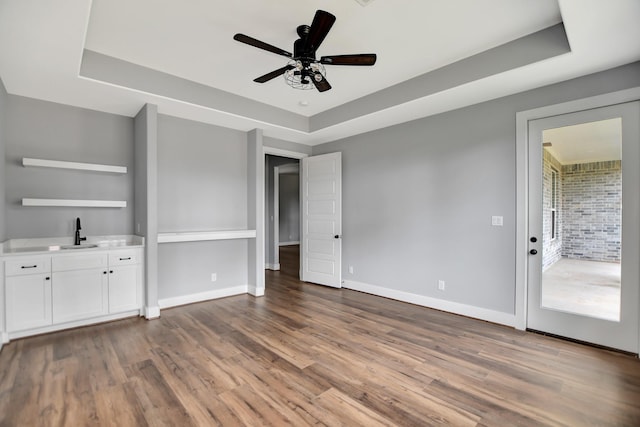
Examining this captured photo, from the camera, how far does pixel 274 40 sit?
2.84 metres

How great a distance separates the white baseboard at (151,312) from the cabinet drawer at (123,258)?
0.59 meters

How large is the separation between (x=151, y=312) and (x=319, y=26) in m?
3.62

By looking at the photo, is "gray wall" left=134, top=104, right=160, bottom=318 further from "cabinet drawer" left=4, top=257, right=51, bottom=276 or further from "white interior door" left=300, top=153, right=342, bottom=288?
"white interior door" left=300, top=153, right=342, bottom=288

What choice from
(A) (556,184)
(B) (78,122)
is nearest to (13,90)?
(B) (78,122)

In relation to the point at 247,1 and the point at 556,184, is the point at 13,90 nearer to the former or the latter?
the point at 247,1

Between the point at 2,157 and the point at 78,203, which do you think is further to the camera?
the point at 78,203

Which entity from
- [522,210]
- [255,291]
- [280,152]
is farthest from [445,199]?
[255,291]

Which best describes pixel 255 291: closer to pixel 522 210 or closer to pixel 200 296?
pixel 200 296

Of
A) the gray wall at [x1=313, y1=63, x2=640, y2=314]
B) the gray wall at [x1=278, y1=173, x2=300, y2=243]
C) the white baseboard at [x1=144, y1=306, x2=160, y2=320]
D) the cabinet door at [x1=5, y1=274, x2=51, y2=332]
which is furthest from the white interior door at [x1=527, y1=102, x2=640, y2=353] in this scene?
the gray wall at [x1=278, y1=173, x2=300, y2=243]

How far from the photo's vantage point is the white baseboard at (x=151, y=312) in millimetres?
3676

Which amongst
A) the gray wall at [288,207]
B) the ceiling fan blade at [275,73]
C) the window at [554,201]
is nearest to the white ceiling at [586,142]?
the window at [554,201]

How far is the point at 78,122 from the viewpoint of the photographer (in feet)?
12.1

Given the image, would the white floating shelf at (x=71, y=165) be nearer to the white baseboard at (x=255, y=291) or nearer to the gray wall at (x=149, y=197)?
the gray wall at (x=149, y=197)

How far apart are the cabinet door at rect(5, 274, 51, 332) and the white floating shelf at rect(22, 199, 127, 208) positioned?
80 cm
